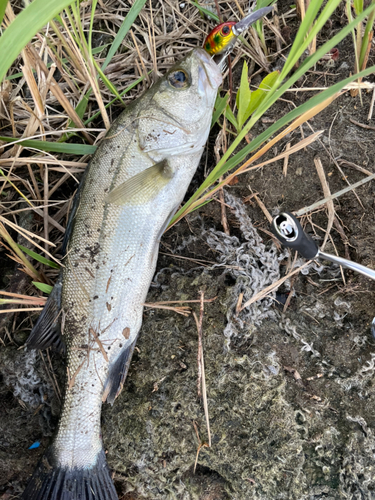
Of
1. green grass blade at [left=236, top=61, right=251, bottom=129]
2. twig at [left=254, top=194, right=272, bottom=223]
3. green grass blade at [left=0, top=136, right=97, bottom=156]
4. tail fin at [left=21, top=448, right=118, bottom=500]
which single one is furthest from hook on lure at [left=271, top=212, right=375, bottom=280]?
tail fin at [left=21, top=448, right=118, bottom=500]

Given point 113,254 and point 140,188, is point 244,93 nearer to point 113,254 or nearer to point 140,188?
point 140,188

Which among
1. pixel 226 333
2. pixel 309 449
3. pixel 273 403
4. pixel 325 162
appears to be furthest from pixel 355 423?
pixel 325 162

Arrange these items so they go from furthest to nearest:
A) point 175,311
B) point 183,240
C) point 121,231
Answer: point 183,240 → point 175,311 → point 121,231

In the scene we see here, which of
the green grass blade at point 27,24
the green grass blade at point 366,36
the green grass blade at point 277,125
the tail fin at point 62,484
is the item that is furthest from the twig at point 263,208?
the tail fin at point 62,484

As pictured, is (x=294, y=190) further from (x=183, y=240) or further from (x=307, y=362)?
(x=307, y=362)

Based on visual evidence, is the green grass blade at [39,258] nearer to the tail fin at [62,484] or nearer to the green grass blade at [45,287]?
the green grass blade at [45,287]

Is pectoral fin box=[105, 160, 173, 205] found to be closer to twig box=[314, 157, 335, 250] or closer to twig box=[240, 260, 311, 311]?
twig box=[240, 260, 311, 311]
